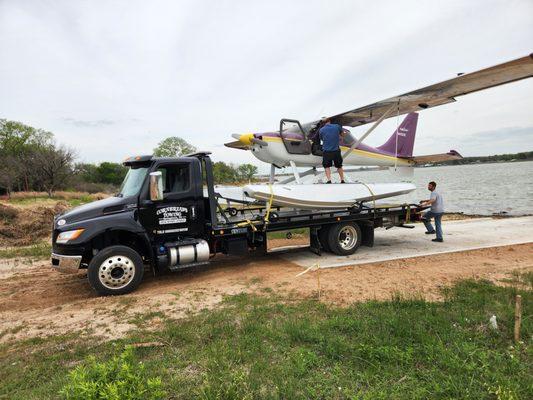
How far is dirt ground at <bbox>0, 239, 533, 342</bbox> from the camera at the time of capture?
16.5ft

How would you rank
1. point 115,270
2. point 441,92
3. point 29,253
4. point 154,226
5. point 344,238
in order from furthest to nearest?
point 29,253
point 344,238
point 441,92
point 154,226
point 115,270

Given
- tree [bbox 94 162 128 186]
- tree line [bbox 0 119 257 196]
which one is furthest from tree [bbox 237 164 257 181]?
tree [bbox 94 162 128 186]

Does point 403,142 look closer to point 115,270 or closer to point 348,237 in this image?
point 348,237

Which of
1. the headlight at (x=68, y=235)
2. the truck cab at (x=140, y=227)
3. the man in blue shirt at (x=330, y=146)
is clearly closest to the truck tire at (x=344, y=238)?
the man in blue shirt at (x=330, y=146)

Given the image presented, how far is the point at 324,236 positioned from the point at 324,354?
209 inches

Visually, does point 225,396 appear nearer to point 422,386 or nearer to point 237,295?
point 422,386

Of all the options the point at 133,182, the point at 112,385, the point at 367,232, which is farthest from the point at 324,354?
the point at 367,232

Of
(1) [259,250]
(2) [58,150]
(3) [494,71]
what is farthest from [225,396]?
(2) [58,150]

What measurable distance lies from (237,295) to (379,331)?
2.57m

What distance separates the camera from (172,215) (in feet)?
22.4

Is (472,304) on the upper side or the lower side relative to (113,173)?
lower

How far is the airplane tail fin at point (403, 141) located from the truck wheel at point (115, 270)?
8758mm

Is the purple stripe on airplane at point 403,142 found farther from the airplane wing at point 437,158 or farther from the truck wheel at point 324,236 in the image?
the truck wheel at point 324,236

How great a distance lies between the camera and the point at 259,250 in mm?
9039
